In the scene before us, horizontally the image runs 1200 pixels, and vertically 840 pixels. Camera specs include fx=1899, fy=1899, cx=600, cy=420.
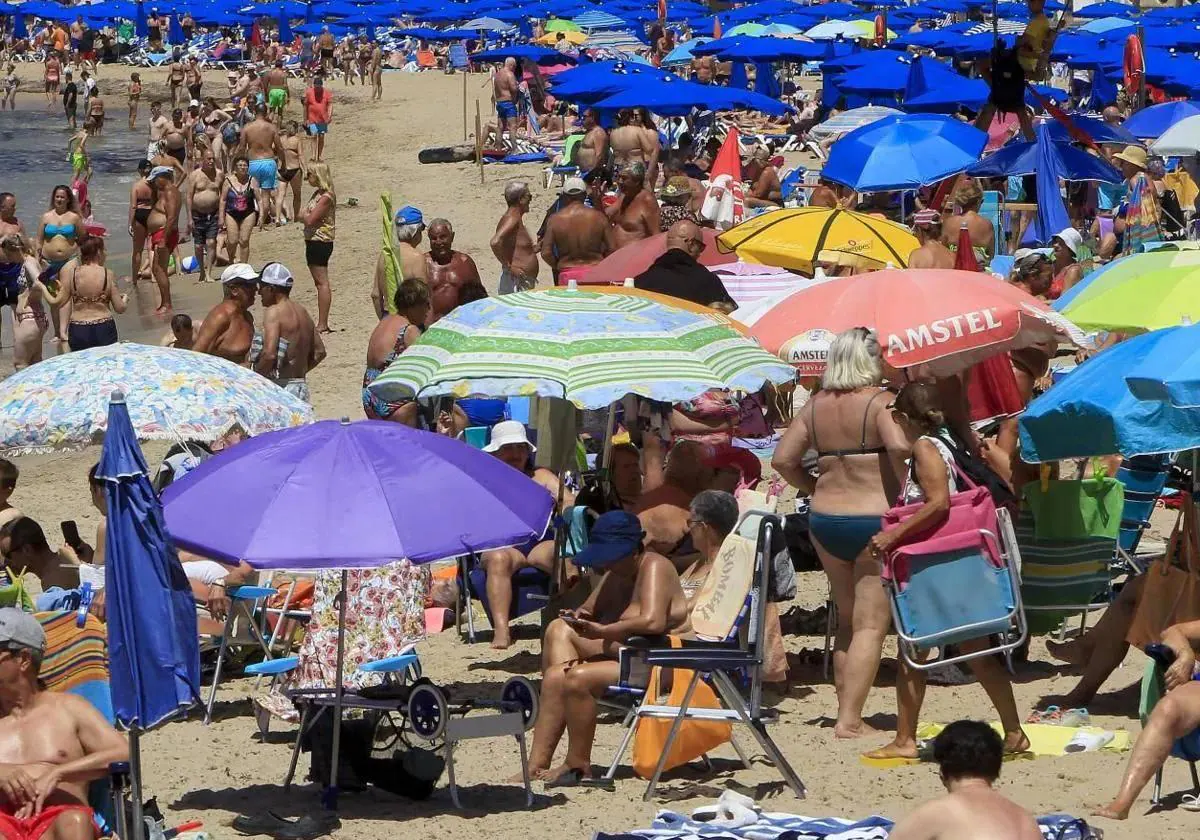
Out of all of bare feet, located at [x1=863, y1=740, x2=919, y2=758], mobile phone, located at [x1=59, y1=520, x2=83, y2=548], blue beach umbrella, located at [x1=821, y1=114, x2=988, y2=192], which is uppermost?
blue beach umbrella, located at [x1=821, y1=114, x2=988, y2=192]

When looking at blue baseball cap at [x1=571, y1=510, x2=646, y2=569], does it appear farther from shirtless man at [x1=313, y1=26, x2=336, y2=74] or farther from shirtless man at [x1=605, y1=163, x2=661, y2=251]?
shirtless man at [x1=313, y1=26, x2=336, y2=74]

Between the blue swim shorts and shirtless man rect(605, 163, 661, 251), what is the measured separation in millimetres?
9741

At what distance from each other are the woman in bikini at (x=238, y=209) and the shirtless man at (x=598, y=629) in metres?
13.2

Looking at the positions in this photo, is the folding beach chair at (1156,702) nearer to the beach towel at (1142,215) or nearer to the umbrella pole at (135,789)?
the umbrella pole at (135,789)

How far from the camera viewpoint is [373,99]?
39750mm

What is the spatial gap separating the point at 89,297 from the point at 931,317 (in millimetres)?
6761

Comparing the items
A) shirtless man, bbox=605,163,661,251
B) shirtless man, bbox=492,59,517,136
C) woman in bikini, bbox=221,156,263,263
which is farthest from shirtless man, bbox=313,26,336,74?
shirtless man, bbox=605,163,661,251

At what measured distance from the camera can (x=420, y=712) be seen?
593cm

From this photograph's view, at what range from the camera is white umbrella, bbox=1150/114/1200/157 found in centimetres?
1581

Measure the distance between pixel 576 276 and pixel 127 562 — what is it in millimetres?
6264

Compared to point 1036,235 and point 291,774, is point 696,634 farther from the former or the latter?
point 1036,235

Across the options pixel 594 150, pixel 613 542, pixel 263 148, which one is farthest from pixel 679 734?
pixel 263 148

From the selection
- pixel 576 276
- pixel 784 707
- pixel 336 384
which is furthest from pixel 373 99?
pixel 784 707

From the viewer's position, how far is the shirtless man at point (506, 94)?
2777 cm
